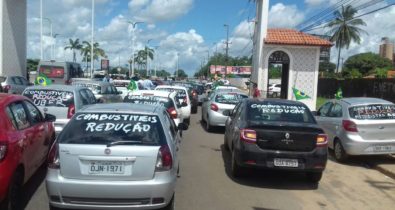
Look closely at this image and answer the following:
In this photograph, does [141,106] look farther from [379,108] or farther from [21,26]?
[21,26]

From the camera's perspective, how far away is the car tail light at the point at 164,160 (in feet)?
20.1

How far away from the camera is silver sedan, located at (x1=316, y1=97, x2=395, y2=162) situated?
11422 millimetres

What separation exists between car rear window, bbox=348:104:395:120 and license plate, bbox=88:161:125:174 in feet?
23.6

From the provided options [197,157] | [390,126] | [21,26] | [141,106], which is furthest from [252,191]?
[21,26]

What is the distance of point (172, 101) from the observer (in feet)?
47.5

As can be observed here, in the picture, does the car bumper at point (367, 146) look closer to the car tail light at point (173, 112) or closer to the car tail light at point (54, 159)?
the car tail light at point (173, 112)

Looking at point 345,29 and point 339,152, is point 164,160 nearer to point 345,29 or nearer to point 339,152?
point 339,152

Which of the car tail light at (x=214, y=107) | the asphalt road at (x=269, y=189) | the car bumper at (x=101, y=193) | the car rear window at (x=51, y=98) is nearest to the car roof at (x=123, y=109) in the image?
the car bumper at (x=101, y=193)

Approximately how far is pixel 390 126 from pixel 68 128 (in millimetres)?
7775

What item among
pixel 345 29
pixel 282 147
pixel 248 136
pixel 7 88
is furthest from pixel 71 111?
pixel 345 29

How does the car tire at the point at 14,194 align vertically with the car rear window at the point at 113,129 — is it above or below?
below

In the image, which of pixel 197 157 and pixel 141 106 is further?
pixel 197 157

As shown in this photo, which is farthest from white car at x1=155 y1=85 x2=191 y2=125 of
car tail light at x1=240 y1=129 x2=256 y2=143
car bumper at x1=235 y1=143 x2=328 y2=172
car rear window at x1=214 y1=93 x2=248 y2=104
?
car bumper at x1=235 y1=143 x2=328 y2=172

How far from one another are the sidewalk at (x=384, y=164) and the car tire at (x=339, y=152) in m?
0.60
